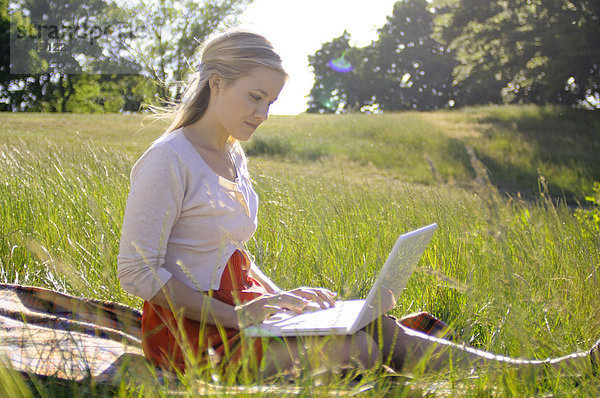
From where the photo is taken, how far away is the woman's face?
7.94 feet

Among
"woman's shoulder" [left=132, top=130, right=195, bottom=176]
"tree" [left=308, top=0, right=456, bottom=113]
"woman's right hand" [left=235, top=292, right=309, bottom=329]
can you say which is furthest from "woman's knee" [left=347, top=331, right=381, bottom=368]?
"tree" [left=308, top=0, right=456, bottom=113]

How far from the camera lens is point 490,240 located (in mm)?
3898

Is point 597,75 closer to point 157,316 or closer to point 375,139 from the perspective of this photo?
point 375,139

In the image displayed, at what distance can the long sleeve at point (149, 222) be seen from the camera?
82.2 inches

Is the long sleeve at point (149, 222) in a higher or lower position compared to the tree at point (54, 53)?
higher

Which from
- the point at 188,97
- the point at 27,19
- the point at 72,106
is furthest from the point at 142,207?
the point at 72,106

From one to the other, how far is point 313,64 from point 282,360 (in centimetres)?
6648

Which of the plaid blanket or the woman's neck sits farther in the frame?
the woman's neck

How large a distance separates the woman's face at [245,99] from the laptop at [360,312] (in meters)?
0.76

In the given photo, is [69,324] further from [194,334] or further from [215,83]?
[215,83]

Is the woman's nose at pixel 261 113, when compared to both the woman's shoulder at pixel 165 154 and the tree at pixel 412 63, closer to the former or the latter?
the woman's shoulder at pixel 165 154

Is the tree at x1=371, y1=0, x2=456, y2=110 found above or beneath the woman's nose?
beneath

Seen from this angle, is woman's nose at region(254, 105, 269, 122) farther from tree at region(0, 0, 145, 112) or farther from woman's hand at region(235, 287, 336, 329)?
tree at region(0, 0, 145, 112)

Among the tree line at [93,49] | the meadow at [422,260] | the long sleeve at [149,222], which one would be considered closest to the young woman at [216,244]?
the long sleeve at [149,222]
